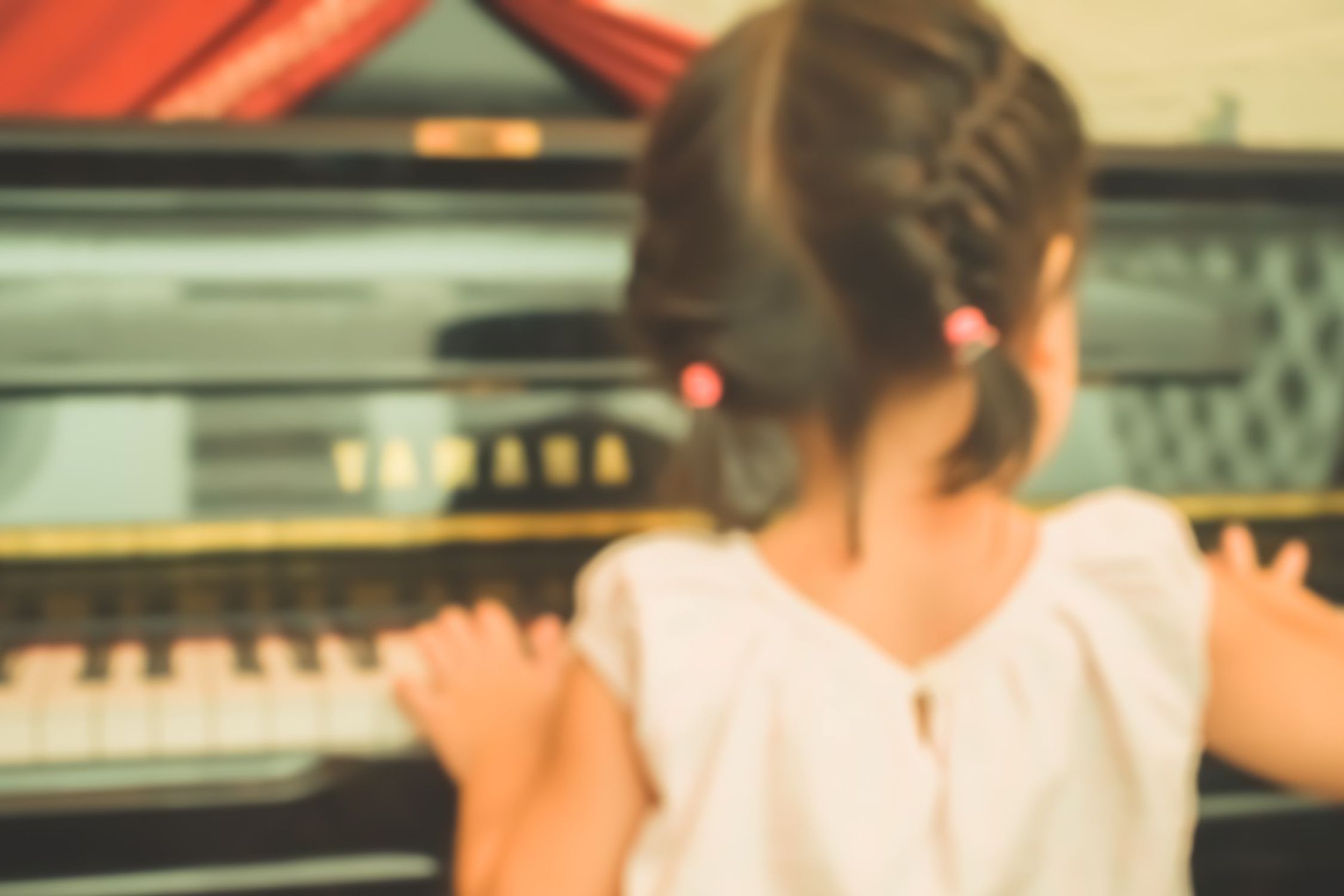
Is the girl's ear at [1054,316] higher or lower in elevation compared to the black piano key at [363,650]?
higher

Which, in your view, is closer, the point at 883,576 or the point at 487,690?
the point at 883,576

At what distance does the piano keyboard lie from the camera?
923mm

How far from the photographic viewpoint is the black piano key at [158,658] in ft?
3.23

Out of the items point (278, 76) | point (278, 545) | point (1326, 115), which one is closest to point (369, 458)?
point (278, 545)

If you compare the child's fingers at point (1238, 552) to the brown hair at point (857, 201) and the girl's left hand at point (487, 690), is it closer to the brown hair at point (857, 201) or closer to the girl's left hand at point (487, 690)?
the brown hair at point (857, 201)

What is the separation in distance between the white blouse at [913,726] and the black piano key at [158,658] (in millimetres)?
330

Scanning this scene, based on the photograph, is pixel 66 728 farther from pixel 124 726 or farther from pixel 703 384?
pixel 703 384

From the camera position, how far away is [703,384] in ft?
2.63

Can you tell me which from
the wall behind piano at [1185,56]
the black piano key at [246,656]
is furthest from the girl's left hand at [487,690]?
the wall behind piano at [1185,56]

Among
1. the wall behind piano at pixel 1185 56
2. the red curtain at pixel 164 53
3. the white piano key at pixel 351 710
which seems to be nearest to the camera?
the white piano key at pixel 351 710

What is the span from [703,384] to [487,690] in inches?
12.5

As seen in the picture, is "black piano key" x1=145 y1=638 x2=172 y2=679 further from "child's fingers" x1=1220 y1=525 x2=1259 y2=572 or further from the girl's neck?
"child's fingers" x1=1220 y1=525 x2=1259 y2=572

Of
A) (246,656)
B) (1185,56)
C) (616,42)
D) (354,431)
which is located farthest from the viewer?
(1185,56)

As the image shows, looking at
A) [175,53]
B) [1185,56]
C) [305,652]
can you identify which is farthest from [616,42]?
[1185,56]
